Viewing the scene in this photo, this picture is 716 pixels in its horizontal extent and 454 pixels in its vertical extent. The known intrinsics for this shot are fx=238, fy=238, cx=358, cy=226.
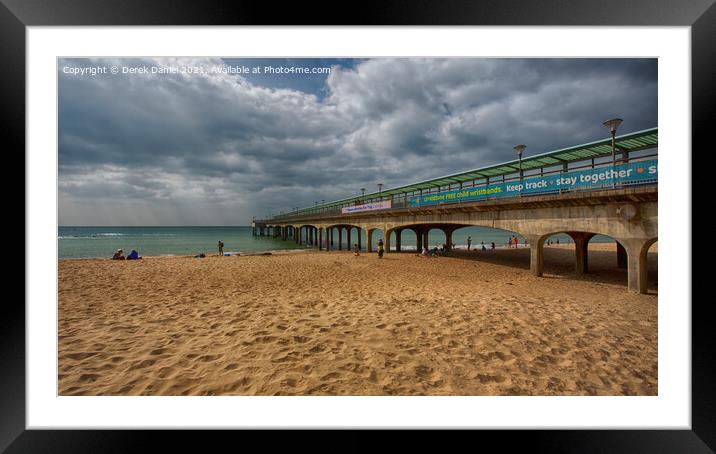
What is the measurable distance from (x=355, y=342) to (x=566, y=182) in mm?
9047

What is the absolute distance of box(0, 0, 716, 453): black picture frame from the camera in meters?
2.08

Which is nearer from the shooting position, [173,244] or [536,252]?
[536,252]

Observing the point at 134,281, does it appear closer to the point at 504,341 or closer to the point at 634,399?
the point at 504,341

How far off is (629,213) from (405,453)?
903 cm

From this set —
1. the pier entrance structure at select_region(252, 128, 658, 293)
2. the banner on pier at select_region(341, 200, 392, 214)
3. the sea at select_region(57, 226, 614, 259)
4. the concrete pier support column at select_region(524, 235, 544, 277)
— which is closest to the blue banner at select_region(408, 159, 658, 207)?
the pier entrance structure at select_region(252, 128, 658, 293)
